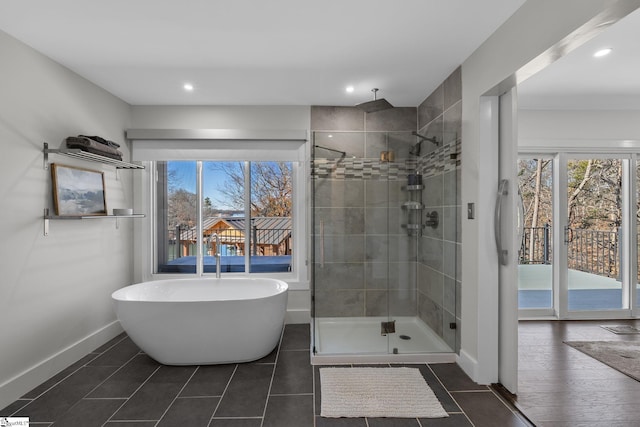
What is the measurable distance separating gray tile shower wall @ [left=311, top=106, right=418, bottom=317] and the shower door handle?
767 mm

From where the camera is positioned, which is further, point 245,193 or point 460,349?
point 245,193

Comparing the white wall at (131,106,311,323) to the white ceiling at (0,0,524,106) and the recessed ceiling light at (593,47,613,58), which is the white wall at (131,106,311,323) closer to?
the white ceiling at (0,0,524,106)

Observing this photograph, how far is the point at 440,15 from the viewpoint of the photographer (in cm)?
207

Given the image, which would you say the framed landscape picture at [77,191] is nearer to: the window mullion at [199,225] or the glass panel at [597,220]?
the window mullion at [199,225]

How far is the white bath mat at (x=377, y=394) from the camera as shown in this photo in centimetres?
210

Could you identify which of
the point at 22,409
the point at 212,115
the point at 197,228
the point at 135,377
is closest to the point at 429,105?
the point at 212,115

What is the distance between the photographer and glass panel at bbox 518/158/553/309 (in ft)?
13.4

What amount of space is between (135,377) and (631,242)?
531 cm

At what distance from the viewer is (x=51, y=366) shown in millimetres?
2553

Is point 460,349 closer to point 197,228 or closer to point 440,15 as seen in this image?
point 440,15

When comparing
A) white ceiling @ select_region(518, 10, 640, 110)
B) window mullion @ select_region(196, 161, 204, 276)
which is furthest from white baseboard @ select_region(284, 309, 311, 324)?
white ceiling @ select_region(518, 10, 640, 110)

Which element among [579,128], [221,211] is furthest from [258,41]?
[579,128]

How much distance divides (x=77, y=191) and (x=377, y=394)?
285 centimetres

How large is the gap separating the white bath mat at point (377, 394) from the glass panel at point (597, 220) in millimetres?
2785
